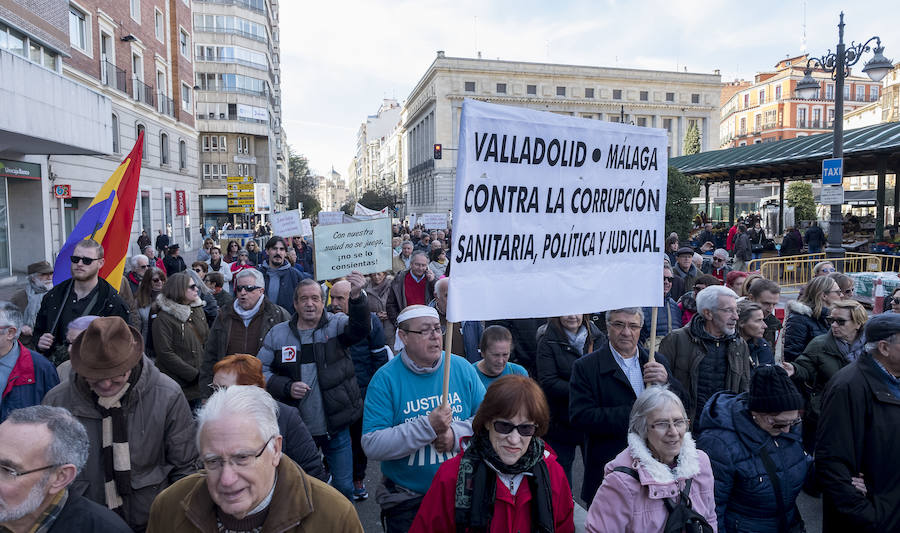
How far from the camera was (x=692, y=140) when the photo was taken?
2953 inches

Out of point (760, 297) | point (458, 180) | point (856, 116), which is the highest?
point (856, 116)

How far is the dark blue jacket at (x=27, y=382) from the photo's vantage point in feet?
12.0

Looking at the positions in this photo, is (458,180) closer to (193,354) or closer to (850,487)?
(850,487)

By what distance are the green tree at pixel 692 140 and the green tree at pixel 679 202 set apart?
164 feet

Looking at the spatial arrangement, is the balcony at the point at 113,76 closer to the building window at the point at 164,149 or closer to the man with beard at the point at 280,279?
the building window at the point at 164,149

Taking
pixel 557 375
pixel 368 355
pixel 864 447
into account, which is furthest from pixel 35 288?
pixel 864 447

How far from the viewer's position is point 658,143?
12.0 feet

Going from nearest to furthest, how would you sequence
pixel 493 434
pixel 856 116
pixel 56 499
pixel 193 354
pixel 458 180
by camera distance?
pixel 56 499
pixel 493 434
pixel 458 180
pixel 193 354
pixel 856 116

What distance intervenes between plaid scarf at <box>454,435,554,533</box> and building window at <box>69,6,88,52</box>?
22580 mm

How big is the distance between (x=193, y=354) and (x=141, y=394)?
238 centimetres

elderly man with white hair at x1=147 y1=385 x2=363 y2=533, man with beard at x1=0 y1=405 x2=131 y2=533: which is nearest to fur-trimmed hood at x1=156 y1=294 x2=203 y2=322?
man with beard at x1=0 y1=405 x2=131 y2=533

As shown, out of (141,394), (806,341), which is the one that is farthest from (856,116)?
(141,394)

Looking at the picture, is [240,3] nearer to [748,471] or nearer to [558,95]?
[558,95]

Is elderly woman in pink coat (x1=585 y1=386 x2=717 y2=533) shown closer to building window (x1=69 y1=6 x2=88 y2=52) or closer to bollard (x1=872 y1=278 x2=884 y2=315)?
bollard (x1=872 y1=278 x2=884 y2=315)
